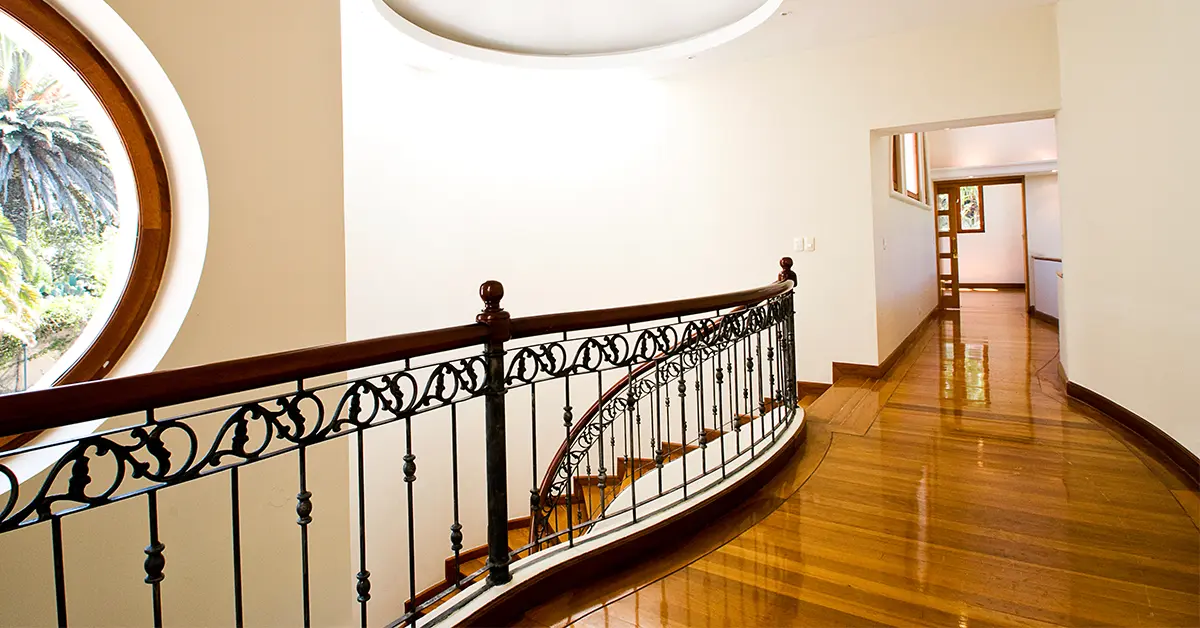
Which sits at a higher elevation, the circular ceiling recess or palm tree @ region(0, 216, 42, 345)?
the circular ceiling recess

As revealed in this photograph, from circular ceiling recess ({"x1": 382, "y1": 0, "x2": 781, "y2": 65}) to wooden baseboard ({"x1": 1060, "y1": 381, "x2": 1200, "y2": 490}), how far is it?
3450 mm

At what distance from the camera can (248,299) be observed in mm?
2410

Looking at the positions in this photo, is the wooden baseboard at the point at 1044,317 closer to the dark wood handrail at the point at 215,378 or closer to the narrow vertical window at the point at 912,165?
the narrow vertical window at the point at 912,165

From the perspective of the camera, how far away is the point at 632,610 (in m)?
2.01

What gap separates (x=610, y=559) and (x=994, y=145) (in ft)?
34.9

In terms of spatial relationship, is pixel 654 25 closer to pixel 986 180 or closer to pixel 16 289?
pixel 16 289

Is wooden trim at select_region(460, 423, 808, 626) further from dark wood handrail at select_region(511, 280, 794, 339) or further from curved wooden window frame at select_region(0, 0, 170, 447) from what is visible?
curved wooden window frame at select_region(0, 0, 170, 447)

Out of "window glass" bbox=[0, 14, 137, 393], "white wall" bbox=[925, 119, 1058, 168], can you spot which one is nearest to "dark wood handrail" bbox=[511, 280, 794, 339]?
"window glass" bbox=[0, 14, 137, 393]

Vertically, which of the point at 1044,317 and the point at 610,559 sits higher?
the point at 1044,317

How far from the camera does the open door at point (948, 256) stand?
393 inches

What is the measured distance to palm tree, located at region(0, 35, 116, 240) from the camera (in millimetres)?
2174

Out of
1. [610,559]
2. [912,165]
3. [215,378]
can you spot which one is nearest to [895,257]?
[912,165]

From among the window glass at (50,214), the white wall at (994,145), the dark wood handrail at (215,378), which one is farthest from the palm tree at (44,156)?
the white wall at (994,145)

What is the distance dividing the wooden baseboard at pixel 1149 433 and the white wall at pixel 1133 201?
4cm
